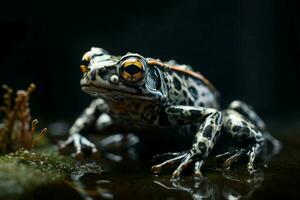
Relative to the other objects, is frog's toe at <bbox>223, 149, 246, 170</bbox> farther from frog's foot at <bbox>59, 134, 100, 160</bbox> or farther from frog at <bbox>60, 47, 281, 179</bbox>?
frog's foot at <bbox>59, 134, 100, 160</bbox>

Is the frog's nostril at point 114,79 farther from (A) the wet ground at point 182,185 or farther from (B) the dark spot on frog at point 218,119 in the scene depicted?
(B) the dark spot on frog at point 218,119

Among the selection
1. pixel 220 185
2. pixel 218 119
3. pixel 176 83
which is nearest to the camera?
pixel 220 185

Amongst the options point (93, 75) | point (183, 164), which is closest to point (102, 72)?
point (93, 75)

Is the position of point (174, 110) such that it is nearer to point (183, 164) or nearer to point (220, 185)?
point (183, 164)

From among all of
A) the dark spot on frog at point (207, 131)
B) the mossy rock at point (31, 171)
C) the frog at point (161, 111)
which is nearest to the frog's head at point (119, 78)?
the frog at point (161, 111)

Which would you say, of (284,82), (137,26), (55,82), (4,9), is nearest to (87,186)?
(137,26)

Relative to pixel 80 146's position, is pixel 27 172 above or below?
above

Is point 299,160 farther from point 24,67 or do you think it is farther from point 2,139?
point 24,67

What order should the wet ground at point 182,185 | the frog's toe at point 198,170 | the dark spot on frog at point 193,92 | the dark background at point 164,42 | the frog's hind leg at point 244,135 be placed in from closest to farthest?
the wet ground at point 182,185 < the frog's toe at point 198,170 < the frog's hind leg at point 244,135 < the dark spot on frog at point 193,92 < the dark background at point 164,42
